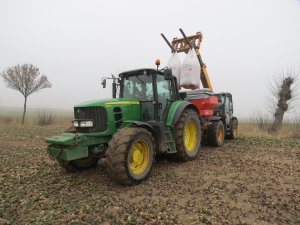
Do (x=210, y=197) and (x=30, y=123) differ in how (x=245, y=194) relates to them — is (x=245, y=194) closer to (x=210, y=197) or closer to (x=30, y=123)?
(x=210, y=197)

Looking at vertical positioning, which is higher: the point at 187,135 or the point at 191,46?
the point at 191,46

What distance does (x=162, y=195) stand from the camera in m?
4.49

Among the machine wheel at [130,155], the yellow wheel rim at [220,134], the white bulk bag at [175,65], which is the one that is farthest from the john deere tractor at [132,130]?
the yellow wheel rim at [220,134]

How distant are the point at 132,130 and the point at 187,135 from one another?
2.73 meters

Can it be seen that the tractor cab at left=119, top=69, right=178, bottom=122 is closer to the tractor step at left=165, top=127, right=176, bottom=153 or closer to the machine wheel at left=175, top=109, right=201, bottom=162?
the tractor step at left=165, top=127, right=176, bottom=153

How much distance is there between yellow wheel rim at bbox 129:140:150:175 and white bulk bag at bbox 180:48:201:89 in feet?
11.6

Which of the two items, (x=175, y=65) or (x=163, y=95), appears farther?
(x=175, y=65)

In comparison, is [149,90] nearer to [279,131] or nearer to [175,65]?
[175,65]

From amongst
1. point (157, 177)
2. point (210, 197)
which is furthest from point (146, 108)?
point (210, 197)

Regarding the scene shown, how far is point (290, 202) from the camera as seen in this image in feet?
13.7

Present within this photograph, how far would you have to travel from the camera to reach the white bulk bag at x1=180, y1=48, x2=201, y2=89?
8.15 meters

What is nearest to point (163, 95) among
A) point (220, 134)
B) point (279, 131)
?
point (220, 134)

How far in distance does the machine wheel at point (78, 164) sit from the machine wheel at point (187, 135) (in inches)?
83.5

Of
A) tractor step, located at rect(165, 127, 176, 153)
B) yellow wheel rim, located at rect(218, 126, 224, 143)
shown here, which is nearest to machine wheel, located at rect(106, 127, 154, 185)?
tractor step, located at rect(165, 127, 176, 153)
